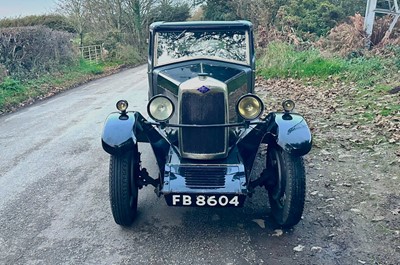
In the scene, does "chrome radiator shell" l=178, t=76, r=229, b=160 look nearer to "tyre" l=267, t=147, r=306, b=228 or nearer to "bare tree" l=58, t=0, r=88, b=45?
"tyre" l=267, t=147, r=306, b=228

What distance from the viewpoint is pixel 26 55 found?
50.3 feet

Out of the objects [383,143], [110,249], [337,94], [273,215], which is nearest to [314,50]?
[337,94]

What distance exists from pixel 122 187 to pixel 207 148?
90 centimetres

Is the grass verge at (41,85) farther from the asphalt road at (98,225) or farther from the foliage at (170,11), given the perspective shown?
the foliage at (170,11)

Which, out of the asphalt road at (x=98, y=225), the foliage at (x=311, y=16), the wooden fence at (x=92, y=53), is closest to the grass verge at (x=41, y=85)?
the wooden fence at (x=92, y=53)

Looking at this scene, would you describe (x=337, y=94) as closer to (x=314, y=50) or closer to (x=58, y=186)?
(x=314, y=50)

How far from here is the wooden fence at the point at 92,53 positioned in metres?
24.4

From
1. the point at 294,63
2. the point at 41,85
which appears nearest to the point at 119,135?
the point at 294,63

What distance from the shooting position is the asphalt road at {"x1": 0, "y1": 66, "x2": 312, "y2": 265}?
145 inches

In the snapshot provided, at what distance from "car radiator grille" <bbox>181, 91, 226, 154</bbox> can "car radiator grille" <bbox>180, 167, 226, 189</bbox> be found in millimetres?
245

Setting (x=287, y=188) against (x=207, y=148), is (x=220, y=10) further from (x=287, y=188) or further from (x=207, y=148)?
(x=287, y=188)

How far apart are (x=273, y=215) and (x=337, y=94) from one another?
6.37 meters

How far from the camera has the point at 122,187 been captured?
4.04m

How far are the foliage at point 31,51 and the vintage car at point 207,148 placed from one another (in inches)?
440
